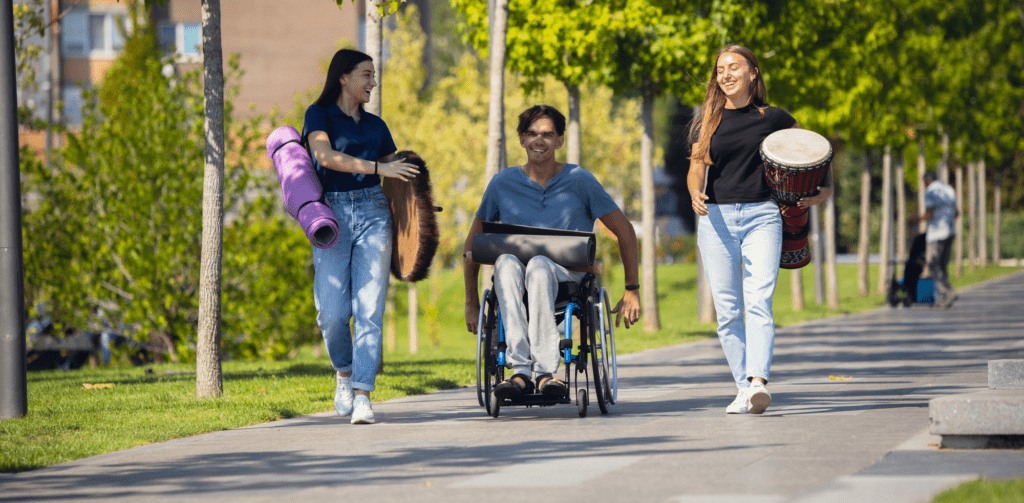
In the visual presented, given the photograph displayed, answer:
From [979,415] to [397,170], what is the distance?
10.4 ft

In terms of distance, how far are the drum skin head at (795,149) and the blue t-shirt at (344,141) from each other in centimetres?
211

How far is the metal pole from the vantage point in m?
7.89

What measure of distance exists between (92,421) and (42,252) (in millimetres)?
10541

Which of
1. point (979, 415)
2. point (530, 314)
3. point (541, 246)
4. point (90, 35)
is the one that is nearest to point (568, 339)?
point (530, 314)

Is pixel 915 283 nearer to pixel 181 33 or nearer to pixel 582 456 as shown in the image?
pixel 582 456

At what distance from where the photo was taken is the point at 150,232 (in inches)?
678

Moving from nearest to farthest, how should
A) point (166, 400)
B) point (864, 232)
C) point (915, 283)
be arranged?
point (166, 400)
point (915, 283)
point (864, 232)

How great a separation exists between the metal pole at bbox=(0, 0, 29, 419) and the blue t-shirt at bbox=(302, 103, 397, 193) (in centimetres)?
184

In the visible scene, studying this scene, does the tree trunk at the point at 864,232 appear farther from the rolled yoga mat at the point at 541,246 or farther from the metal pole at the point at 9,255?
the metal pole at the point at 9,255

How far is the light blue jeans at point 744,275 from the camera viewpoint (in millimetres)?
7367

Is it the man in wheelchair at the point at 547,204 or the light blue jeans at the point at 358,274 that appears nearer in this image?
the light blue jeans at the point at 358,274

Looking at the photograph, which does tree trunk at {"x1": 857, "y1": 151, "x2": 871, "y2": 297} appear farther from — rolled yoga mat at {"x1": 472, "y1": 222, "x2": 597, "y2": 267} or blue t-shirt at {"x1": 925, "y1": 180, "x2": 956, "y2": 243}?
rolled yoga mat at {"x1": 472, "y1": 222, "x2": 597, "y2": 267}

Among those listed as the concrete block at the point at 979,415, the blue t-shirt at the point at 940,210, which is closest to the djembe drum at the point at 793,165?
the concrete block at the point at 979,415

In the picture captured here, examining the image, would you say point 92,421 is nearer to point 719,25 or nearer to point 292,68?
point 719,25
